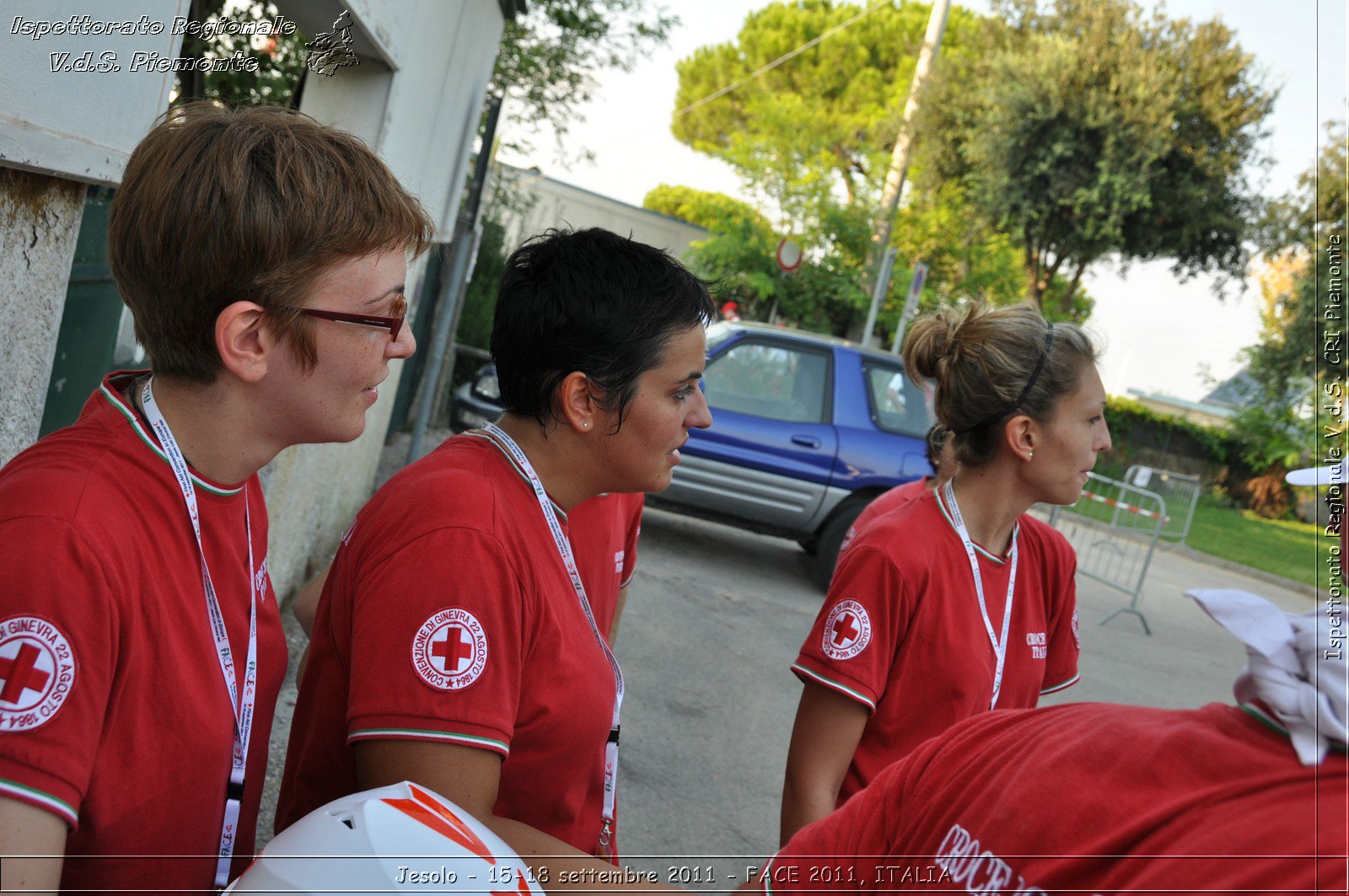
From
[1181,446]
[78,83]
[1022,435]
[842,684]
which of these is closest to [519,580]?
[842,684]

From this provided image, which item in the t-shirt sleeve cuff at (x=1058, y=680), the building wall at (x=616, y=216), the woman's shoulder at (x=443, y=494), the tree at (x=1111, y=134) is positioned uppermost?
the tree at (x=1111, y=134)

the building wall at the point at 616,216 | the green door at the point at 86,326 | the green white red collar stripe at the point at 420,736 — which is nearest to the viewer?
the green white red collar stripe at the point at 420,736

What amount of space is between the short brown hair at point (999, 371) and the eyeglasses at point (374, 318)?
159 centimetres

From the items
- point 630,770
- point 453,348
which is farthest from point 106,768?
point 453,348

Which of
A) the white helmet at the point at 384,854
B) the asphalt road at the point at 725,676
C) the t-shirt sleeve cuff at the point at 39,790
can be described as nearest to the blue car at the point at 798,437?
the asphalt road at the point at 725,676

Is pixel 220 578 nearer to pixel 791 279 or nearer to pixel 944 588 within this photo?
pixel 944 588

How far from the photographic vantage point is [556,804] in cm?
193

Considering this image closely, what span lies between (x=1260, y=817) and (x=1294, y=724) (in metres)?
0.09

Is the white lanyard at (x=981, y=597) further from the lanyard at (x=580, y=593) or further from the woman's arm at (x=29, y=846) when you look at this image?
the woman's arm at (x=29, y=846)

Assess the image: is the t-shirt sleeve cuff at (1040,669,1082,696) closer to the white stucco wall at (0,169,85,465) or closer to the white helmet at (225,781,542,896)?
the white helmet at (225,781,542,896)

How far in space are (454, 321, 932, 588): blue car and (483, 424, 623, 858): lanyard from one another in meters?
6.69

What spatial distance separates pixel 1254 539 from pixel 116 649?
22120 millimetres

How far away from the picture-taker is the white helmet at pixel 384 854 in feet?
4.20

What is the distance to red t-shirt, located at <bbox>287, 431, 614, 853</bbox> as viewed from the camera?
1681mm
